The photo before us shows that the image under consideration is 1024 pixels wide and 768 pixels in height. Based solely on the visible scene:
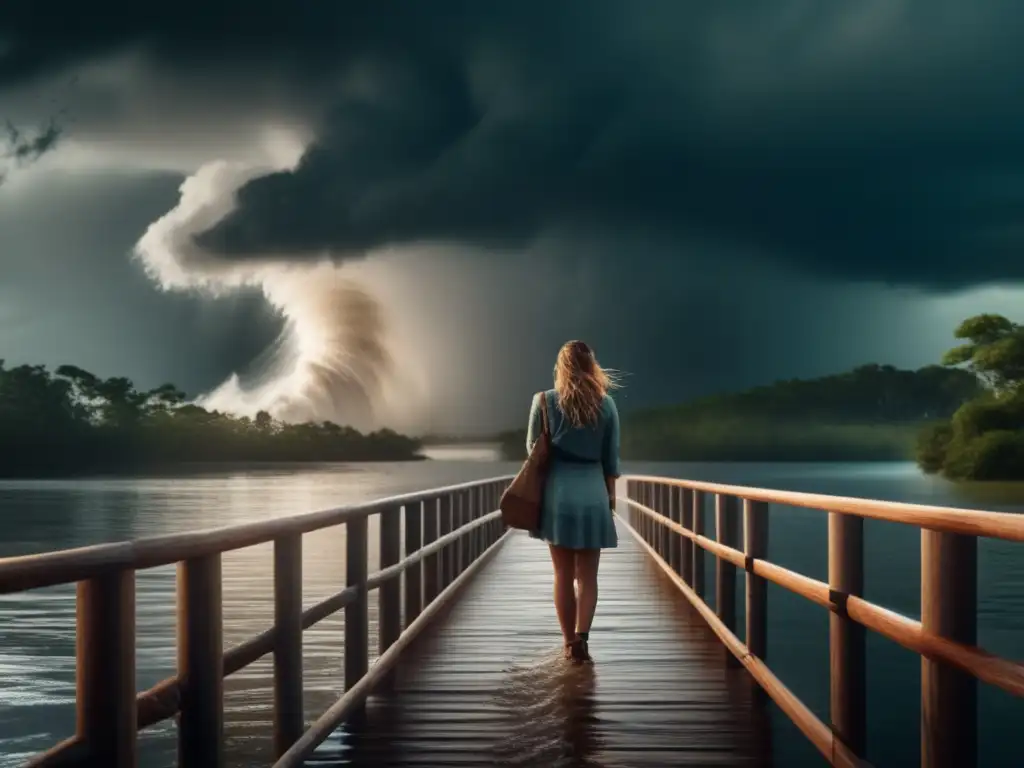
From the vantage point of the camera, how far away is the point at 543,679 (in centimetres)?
817

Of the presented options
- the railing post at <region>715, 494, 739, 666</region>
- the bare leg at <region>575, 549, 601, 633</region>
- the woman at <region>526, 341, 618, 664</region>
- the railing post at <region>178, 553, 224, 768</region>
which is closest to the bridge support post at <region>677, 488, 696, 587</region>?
the railing post at <region>715, 494, 739, 666</region>

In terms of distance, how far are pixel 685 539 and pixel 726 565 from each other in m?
3.75

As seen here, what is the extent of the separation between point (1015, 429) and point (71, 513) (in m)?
75.2

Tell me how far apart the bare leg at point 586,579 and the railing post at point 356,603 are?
1.98 metres

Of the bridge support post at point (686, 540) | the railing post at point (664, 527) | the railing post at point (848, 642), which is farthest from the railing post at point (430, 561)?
the railing post at point (848, 642)

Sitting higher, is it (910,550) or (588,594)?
(588,594)

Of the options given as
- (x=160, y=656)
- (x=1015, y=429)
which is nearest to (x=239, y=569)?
(x=160, y=656)

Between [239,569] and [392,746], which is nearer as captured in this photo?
[392,746]

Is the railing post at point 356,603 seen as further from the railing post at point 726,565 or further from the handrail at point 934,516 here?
the railing post at point 726,565

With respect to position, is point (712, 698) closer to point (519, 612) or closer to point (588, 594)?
point (588, 594)

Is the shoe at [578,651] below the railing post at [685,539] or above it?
below

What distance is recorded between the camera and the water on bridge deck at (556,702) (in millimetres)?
6059

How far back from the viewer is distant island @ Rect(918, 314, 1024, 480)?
104 meters

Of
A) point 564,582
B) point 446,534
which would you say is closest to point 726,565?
point 564,582
